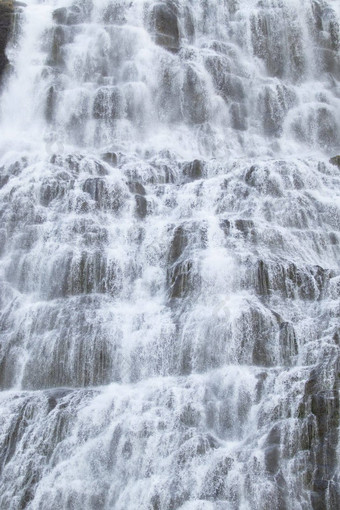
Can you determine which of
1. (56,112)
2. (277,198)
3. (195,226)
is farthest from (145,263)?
(56,112)

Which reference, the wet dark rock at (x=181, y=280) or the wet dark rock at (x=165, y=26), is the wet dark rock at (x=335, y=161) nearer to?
the wet dark rock at (x=181, y=280)

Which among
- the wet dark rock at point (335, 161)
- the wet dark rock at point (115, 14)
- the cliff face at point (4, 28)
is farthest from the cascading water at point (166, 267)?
the wet dark rock at point (335, 161)

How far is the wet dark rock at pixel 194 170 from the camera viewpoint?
878 inches

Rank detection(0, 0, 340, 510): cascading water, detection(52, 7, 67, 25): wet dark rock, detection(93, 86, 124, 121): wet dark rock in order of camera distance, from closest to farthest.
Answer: detection(0, 0, 340, 510): cascading water, detection(93, 86, 124, 121): wet dark rock, detection(52, 7, 67, 25): wet dark rock

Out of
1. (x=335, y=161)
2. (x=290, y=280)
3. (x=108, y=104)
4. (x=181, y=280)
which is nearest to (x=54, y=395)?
(x=181, y=280)

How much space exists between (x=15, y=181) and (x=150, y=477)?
11501 millimetres

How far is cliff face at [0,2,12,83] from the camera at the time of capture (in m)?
29.4

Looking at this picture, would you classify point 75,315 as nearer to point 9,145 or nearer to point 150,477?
point 150,477

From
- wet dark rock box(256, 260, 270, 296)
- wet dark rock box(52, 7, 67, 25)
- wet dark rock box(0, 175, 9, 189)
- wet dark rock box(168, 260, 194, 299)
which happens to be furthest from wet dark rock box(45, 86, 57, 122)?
wet dark rock box(256, 260, 270, 296)

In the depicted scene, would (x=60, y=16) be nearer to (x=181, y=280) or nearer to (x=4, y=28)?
(x=4, y=28)

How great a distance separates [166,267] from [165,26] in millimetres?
16572

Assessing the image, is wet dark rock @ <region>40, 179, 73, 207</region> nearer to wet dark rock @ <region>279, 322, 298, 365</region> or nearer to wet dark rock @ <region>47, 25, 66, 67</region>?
wet dark rock @ <region>279, 322, 298, 365</region>

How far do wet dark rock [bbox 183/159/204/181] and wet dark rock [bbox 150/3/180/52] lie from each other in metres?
9.27

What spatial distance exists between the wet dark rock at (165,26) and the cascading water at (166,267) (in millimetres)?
103
